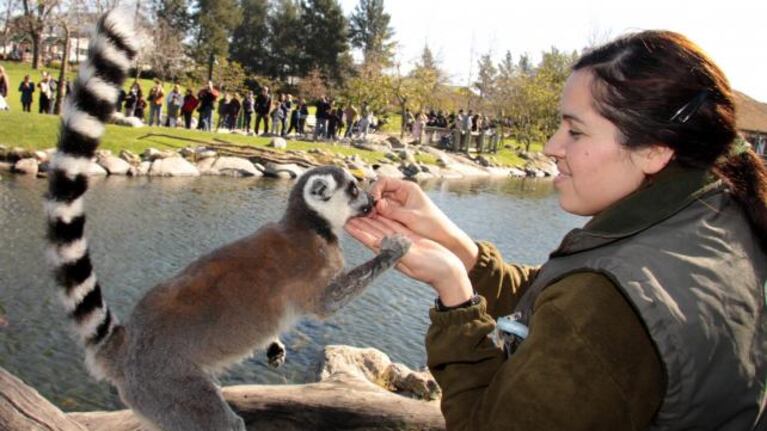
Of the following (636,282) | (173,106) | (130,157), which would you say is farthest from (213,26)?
(636,282)

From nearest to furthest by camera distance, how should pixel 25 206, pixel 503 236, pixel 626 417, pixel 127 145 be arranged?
1. pixel 626 417
2. pixel 25 206
3. pixel 503 236
4. pixel 127 145

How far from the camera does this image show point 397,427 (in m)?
4.29

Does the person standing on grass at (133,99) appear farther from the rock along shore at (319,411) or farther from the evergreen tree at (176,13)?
the evergreen tree at (176,13)

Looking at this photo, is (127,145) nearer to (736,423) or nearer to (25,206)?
(25,206)

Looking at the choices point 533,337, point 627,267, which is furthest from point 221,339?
point 627,267

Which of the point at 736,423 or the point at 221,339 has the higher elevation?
the point at 736,423

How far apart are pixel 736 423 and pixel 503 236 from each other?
15019 mm

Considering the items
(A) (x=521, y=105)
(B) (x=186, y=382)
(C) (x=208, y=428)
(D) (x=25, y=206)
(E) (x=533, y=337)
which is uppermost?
(A) (x=521, y=105)

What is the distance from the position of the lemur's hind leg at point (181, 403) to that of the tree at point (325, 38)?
56229 millimetres

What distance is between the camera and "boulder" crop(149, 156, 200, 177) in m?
19.2

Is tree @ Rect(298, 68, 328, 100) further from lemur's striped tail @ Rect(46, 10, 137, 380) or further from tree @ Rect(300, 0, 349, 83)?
lemur's striped tail @ Rect(46, 10, 137, 380)

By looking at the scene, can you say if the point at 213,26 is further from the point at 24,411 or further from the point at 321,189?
the point at 24,411

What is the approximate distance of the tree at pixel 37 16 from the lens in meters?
27.8

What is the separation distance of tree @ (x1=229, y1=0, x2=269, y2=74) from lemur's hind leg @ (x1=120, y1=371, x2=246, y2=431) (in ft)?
186
